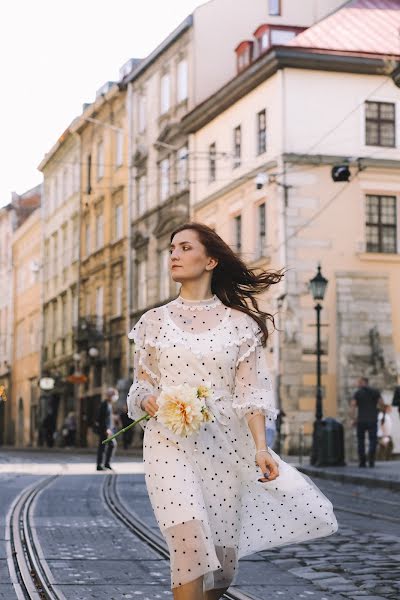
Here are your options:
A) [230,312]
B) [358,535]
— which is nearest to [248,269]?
[230,312]

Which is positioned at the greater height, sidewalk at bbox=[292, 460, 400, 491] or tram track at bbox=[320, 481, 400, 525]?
sidewalk at bbox=[292, 460, 400, 491]

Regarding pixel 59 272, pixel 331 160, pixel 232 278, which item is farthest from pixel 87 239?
pixel 232 278

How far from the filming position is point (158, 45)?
45812 millimetres

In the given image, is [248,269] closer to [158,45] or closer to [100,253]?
[158,45]

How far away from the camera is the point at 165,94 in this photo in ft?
150

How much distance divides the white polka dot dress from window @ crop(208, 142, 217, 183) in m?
34.9

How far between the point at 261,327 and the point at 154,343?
48 centimetres

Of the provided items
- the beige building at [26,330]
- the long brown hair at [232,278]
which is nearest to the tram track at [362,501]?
the long brown hair at [232,278]

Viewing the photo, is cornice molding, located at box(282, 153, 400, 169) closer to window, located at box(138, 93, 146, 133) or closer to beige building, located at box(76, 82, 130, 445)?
window, located at box(138, 93, 146, 133)

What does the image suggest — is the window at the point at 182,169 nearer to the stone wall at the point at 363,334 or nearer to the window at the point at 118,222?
the window at the point at 118,222

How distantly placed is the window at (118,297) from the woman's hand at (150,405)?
44.2 meters

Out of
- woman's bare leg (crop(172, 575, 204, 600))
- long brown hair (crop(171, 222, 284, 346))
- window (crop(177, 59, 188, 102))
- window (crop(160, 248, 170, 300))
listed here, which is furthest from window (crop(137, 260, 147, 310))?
woman's bare leg (crop(172, 575, 204, 600))

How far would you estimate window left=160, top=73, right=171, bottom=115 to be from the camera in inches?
1784

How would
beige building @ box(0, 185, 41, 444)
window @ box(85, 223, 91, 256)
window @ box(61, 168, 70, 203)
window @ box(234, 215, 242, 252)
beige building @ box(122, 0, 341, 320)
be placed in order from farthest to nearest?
beige building @ box(0, 185, 41, 444), window @ box(61, 168, 70, 203), window @ box(85, 223, 91, 256), beige building @ box(122, 0, 341, 320), window @ box(234, 215, 242, 252)
